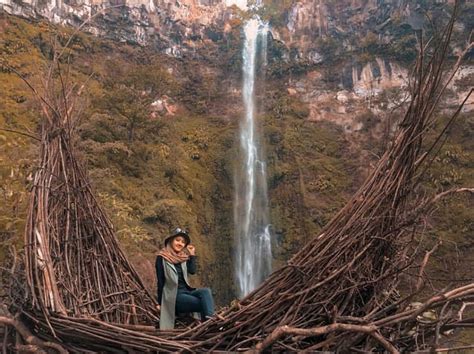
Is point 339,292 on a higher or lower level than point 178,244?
lower

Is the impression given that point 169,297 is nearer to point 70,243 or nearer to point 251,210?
point 70,243

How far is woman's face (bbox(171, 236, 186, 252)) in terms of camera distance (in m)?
2.72

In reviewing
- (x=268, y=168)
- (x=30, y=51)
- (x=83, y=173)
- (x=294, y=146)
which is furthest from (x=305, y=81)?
(x=83, y=173)

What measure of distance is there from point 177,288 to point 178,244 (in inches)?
11.1

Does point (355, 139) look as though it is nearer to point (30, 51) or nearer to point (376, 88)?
point (376, 88)

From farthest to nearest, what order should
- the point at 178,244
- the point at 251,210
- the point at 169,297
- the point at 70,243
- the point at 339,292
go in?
1. the point at 251,210
2. the point at 178,244
3. the point at 169,297
4. the point at 70,243
5. the point at 339,292

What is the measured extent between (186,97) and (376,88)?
385 inches

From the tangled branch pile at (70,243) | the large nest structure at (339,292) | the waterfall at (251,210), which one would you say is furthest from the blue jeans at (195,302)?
the waterfall at (251,210)

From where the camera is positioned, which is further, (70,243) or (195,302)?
(195,302)

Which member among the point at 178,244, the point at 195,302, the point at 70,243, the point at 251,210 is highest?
the point at 251,210

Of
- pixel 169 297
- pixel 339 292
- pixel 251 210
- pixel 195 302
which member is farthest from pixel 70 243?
pixel 251 210

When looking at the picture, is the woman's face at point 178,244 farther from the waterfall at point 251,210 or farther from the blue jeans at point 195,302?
the waterfall at point 251,210

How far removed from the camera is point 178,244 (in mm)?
2721

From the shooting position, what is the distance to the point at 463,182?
15.6 meters
